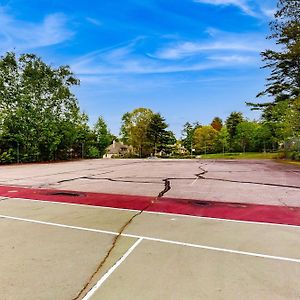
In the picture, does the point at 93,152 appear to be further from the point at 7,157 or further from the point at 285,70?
the point at 285,70

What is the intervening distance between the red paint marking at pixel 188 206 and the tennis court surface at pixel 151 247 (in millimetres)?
25

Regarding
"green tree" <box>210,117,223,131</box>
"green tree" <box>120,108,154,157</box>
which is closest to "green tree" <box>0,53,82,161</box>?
"green tree" <box>120,108,154,157</box>

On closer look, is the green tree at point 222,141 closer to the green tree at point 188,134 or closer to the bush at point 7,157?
the green tree at point 188,134

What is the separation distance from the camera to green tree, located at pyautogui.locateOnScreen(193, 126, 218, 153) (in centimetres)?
5947

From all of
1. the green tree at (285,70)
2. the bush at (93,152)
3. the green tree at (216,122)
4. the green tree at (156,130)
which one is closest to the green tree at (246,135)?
the green tree at (156,130)

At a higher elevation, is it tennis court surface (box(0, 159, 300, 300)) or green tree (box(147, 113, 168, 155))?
green tree (box(147, 113, 168, 155))

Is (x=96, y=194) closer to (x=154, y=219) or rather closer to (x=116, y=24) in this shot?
(x=154, y=219)

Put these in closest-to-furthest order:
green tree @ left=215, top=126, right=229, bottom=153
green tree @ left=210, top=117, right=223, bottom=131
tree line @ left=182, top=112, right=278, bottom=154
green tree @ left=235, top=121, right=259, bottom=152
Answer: tree line @ left=182, top=112, right=278, bottom=154
green tree @ left=235, top=121, right=259, bottom=152
green tree @ left=215, top=126, right=229, bottom=153
green tree @ left=210, top=117, right=223, bottom=131

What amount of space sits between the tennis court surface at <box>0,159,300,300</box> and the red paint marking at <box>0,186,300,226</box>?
0.02 meters

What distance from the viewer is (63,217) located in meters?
6.77

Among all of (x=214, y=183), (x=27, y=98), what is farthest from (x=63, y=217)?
(x=27, y=98)

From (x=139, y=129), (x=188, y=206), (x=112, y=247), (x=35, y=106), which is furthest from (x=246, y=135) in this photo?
(x=112, y=247)

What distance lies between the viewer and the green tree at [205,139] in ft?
195

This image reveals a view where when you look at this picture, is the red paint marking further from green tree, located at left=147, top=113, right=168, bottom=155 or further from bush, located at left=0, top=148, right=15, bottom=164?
green tree, located at left=147, top=113, right=168, bottom=155
